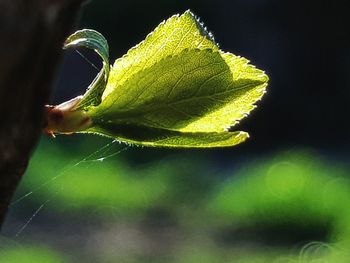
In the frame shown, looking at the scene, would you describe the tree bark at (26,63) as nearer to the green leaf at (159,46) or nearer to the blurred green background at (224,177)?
the green leaf at (159,46)

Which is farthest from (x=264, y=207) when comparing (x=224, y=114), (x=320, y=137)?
(x=224, y=114)

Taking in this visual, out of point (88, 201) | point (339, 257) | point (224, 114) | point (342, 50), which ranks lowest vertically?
point (88, 201)

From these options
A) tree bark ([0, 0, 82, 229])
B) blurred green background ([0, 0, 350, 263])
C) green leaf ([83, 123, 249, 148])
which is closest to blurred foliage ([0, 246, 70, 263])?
blurred green background ([0, 0, 350, 263])

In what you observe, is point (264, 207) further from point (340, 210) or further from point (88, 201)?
point (88, 201)

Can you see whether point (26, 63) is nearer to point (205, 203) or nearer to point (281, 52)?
point (205, 203)

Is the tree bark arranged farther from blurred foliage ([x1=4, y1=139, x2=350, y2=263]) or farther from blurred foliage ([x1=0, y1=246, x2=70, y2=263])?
blurred foliage ([x1=4, y1=139, x2=350, y2=263])
